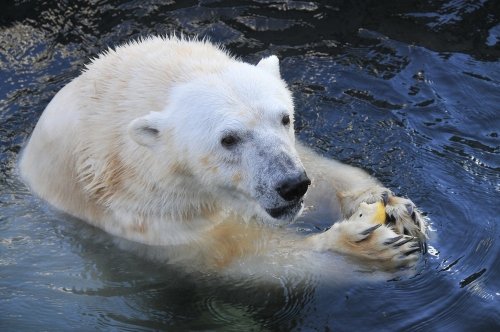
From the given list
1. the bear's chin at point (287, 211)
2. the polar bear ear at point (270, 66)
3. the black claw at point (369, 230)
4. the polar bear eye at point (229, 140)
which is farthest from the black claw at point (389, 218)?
the polar bear eye at point (229, 140)

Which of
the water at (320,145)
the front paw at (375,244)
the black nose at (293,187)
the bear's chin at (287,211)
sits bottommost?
the water at (320,145)

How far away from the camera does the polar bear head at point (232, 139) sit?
438cm

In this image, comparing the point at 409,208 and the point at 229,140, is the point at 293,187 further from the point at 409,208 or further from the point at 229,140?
the point at 409,208

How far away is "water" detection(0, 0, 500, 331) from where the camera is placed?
16.5ft

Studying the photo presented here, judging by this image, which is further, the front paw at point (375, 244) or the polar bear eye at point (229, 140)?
the front paw at point (375, 244)

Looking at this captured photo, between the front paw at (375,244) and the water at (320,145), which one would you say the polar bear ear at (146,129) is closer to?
the water at (320,145)

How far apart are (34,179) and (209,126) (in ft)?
5.90

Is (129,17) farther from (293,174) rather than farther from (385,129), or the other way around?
(293,174)

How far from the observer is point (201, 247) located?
5137 mm

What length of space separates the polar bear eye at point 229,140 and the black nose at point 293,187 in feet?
1.22

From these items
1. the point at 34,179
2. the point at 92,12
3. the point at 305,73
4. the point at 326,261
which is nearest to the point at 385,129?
the point at 305,73

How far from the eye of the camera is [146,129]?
467 centimetres

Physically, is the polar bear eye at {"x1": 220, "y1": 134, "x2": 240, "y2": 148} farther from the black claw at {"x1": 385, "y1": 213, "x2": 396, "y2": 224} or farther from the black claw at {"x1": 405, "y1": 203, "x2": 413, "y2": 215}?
the black claw at {"x1": 405, "y1": 203, "x2": 413, "y2": 215}

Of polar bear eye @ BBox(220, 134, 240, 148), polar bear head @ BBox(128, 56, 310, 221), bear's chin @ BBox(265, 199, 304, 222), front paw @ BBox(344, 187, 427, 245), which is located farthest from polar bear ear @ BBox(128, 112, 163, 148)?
front paw @ BBox(344, 187, 427, 245)
